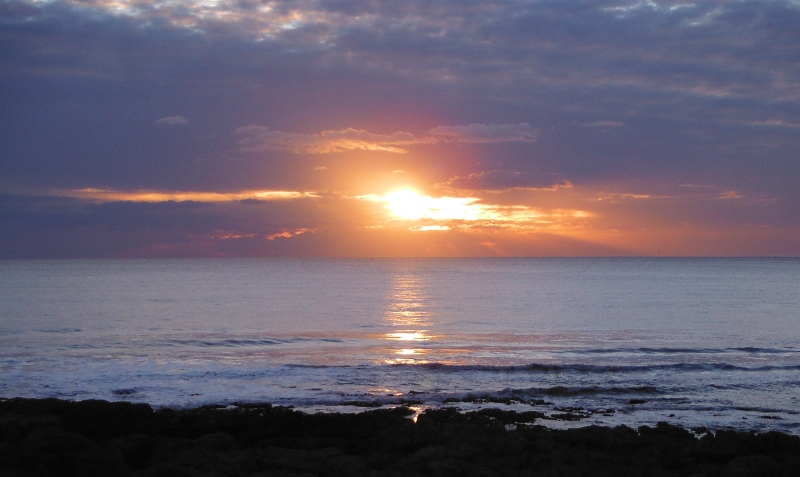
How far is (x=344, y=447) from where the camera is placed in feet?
49.6

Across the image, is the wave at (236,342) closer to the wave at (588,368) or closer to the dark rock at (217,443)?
the wave at (588,368)

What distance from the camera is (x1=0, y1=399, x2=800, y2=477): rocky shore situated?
1188 cm

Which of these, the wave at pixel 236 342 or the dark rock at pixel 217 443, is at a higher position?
the dark rock at pixel 217 443

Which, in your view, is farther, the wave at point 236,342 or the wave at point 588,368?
the wave at point 236,342

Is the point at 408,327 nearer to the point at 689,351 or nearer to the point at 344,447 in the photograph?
the point at 689,351

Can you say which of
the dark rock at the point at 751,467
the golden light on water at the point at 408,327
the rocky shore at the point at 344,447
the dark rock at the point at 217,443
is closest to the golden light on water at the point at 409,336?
the golden light on water at the point at 408,327

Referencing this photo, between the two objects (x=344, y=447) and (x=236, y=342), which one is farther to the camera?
(x=236, y=342)

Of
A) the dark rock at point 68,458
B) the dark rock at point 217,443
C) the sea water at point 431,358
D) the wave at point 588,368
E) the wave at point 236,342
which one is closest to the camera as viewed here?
the dark rock at point 68,458

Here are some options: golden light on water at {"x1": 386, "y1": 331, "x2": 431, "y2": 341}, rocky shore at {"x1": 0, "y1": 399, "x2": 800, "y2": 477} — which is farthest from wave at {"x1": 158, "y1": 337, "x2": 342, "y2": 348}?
rocky shore at {"x1": 0, "y1": 399, "x2": 800, "y2": 477}

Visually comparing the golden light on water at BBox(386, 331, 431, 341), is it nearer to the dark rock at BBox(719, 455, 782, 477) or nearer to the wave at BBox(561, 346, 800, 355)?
the wave at BBox(561, 346, 800, 355)

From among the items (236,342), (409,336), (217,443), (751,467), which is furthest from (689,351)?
(217,443)

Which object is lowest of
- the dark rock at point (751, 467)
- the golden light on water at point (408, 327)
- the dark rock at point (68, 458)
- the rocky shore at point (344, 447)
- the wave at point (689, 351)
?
the golden light on water at point (408, 327)

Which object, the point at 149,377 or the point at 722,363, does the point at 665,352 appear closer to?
the point at 722,363

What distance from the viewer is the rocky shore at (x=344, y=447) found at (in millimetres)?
11884
